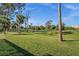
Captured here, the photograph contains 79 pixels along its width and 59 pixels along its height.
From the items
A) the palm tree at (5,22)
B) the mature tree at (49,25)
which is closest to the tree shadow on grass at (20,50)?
the palm tree at (5,22)

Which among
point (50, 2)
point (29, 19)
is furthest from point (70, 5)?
point (29, 19)

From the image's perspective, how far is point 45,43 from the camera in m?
3.39

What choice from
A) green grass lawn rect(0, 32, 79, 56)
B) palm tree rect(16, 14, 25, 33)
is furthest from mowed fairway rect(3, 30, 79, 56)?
palm tree rect(16, 14, 25, 33)

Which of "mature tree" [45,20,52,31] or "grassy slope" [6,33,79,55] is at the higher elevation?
"mature tree" [45,20,52,31]

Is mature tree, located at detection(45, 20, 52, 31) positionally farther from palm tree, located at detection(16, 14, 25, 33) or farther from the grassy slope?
palm tree, located at detection(16, 14, 25, 33)

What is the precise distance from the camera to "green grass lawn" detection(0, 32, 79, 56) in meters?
3.34

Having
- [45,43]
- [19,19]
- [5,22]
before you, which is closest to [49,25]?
[45,43]

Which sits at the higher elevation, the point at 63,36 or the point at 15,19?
the point at 15,19

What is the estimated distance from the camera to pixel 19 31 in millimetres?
3432

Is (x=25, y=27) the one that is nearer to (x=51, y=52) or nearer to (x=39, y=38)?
(x=39, y=38)

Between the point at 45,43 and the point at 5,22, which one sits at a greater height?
the point at 5,22

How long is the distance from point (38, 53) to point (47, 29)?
335mm

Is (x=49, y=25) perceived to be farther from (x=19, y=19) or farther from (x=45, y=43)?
(x=19, y=19)

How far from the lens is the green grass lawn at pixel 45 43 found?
11.0 ft
